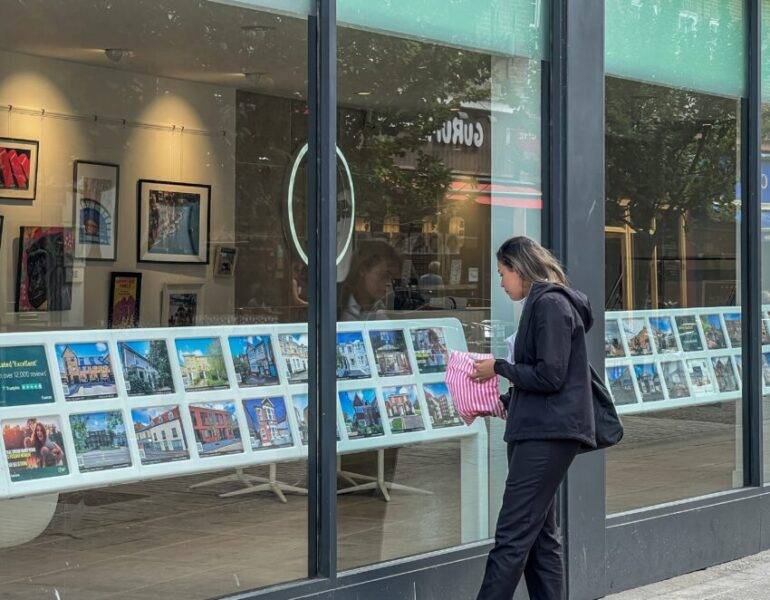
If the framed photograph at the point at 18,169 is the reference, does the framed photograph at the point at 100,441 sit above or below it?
below

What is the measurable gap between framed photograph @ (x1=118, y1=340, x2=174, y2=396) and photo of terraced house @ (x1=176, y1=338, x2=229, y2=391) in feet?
0.27

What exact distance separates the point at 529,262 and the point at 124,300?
67.1 inches

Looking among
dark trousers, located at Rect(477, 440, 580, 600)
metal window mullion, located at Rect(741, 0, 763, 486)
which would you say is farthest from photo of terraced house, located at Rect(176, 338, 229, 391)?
metal window mullion, located at Rect(741, 0, 763, 486)

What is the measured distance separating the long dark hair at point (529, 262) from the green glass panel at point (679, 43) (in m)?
2.29

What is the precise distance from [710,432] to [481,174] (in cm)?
250

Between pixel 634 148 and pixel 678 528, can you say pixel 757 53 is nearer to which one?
pixel 634 148

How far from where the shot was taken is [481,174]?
679 cm

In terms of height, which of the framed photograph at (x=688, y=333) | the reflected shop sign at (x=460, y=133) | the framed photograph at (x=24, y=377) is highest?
the reflected shop sign at (x=460, y=133)

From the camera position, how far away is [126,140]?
5840mm

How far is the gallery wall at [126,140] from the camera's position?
18.4 ft

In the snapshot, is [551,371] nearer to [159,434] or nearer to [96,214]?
[159,434]

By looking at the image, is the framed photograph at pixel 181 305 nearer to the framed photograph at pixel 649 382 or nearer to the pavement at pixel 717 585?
the pavement at pixel 717 585

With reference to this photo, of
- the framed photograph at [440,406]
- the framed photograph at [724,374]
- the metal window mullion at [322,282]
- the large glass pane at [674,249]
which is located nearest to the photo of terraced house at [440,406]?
the framed photograph at [440,406]

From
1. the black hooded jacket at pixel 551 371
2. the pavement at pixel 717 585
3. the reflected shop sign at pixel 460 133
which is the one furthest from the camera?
the pavement at pixel 717 585
